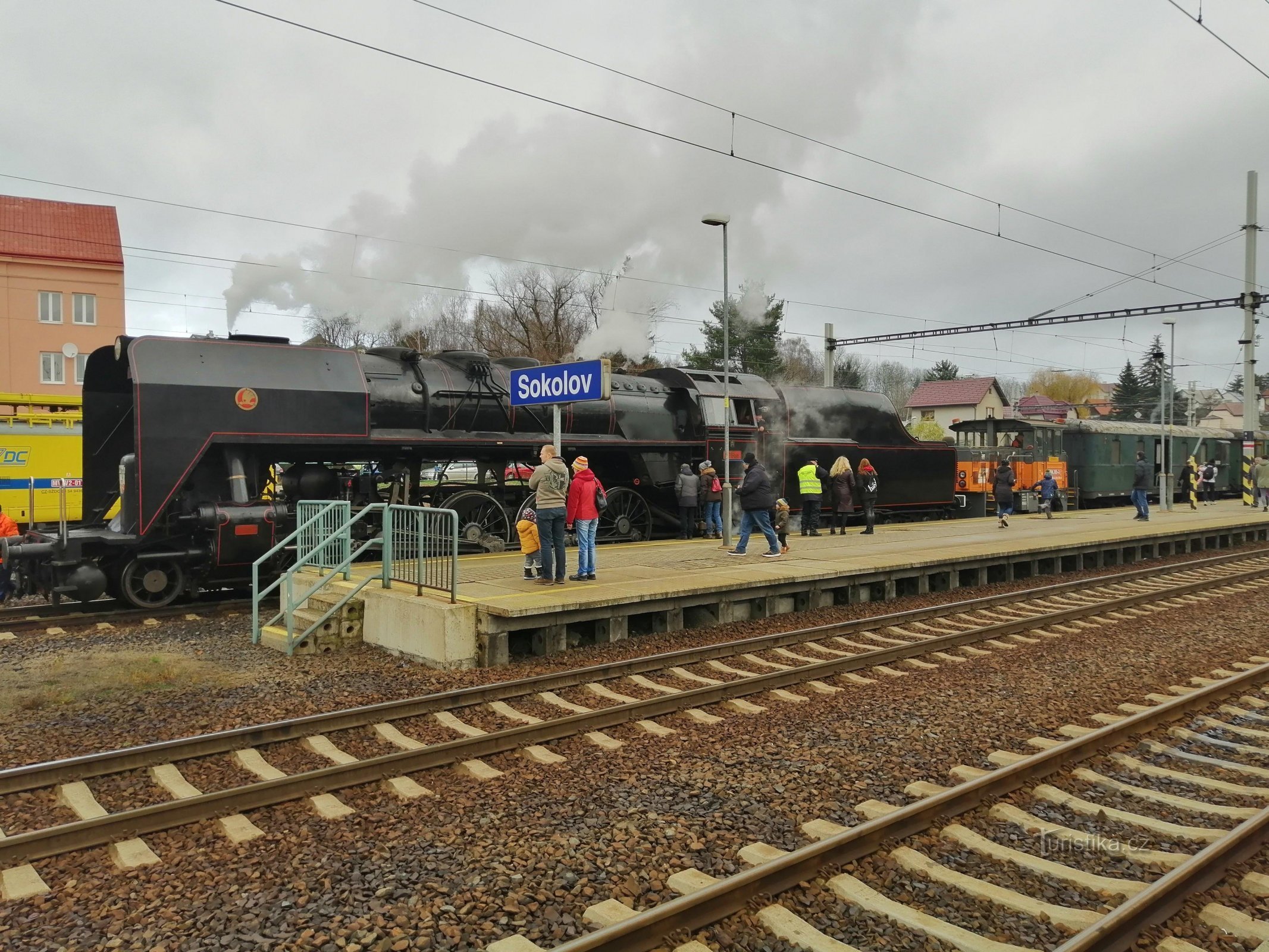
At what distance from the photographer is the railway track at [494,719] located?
4.42 metres

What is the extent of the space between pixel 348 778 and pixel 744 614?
5.70 m

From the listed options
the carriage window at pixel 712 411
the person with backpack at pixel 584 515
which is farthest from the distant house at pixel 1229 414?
the person with backpack at pixel 584 515

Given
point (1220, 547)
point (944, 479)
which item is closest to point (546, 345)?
point (944, 479)

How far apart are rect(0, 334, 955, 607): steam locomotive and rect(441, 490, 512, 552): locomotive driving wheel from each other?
28mm

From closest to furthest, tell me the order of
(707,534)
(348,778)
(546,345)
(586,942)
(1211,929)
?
(586,942), (1211,929), (348,778), (707,534), (546,345)

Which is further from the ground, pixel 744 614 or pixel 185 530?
pixel 185 530

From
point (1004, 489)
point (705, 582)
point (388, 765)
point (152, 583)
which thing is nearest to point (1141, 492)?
point (1004, 489)

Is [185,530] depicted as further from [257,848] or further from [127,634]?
[257,848]

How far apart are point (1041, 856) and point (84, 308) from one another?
38.8 m

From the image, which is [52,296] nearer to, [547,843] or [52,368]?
[52,368]

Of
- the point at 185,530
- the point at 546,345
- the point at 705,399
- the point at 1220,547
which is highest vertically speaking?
the point at 546,345

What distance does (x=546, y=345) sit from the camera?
3114 cm

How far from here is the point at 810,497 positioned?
15.4 meters

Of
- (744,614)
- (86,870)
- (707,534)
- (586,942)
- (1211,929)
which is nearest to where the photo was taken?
(586,942)
